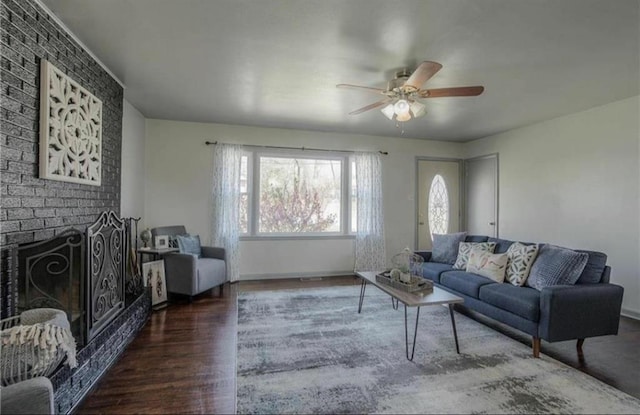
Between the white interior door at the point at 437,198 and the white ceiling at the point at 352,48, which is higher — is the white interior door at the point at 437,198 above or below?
below

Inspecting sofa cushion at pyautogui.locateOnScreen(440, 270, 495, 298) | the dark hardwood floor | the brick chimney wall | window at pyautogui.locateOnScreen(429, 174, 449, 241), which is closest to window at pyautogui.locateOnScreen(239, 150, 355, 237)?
window at pyautogui.locateOnScreen(429, 174, 449, 241)

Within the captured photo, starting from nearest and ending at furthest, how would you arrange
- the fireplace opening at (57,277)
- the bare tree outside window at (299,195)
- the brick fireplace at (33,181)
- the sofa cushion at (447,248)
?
the brick fireplace at (33,181), the fireplace opening at (57,277), the sofa cushion at (447,248), the bare tree outside window at (299,195)

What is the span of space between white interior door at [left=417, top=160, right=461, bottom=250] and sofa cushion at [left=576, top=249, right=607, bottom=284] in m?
3.19

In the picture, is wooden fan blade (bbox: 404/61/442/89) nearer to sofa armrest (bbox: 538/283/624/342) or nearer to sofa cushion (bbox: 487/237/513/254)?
sofa armrest (bbox: 538/283/624/342)

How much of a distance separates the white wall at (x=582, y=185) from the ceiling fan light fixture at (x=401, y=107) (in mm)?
2774

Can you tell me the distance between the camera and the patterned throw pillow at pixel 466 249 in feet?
12.4

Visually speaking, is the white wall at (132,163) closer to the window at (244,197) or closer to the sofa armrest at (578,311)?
the window at (244,197)

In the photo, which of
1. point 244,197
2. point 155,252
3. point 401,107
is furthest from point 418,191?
point 155,252

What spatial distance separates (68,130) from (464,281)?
3825mm

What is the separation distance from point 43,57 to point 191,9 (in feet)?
3.34

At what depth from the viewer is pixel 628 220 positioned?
362 centimetres

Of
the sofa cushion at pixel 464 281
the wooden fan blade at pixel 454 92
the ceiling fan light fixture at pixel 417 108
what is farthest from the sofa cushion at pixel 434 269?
the wooden fan blade at pixel 454 92

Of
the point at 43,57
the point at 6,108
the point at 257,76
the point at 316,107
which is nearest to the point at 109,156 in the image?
→ the point at 43,57

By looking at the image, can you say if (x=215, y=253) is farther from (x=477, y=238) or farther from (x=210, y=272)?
(x=477, y=238)
